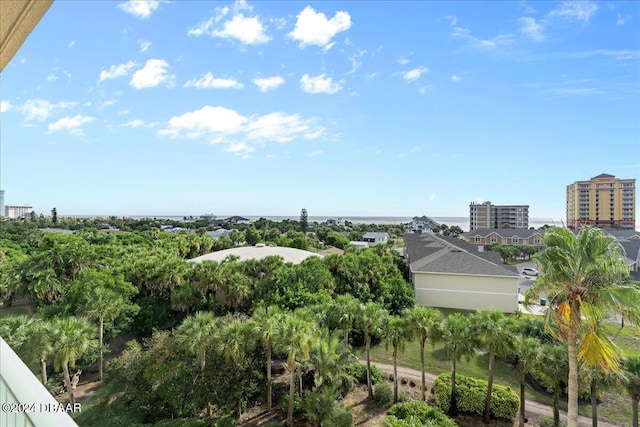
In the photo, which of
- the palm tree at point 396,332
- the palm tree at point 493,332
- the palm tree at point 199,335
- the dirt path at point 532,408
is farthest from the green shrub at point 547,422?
the palm tree at point 199,335

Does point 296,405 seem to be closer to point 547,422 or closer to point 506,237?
point 547,422

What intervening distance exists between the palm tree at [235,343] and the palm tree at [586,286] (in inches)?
393

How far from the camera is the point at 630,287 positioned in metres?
7.94

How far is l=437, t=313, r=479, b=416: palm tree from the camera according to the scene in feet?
41.4

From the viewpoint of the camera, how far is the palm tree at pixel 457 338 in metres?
12.6

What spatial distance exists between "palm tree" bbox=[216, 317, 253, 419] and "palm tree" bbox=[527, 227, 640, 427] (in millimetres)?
9983

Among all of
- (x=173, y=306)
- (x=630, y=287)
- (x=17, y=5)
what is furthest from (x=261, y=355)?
(x=17, y=5)

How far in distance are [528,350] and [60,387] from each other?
1828 centimetres

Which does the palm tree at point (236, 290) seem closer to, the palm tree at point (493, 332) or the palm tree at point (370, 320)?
the palm tree at point (370, 320)

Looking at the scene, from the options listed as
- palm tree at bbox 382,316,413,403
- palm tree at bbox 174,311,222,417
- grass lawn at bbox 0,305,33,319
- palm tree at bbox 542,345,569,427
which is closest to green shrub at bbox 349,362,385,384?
palm tree at bbox 382,316,413,403

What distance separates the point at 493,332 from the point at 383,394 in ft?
17.2

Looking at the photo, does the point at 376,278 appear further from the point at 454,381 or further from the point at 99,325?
the point at 99,325

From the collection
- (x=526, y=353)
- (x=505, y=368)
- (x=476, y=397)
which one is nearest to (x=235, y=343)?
(x=476, y=397)

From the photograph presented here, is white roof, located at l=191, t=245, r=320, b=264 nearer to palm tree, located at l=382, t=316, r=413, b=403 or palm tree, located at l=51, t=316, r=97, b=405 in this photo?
palm tree, located at l=382, t=316, r=413, b=403
